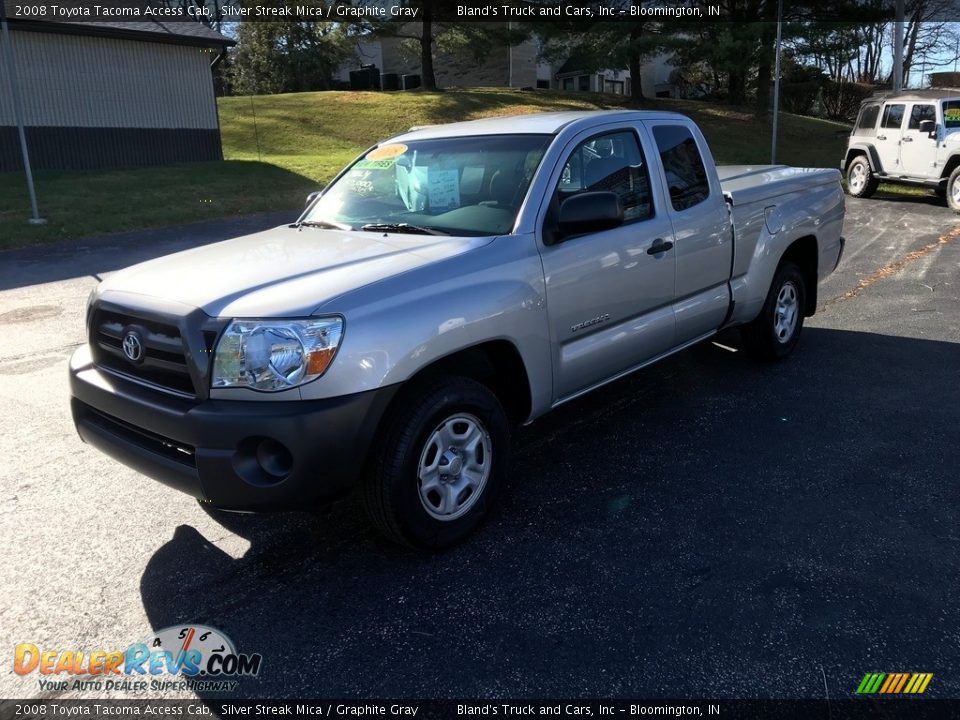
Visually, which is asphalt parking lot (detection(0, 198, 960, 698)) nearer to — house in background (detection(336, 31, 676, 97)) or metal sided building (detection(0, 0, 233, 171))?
metal sided building (detection(0, 0, 233, 171))

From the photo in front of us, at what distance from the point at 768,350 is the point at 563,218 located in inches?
116

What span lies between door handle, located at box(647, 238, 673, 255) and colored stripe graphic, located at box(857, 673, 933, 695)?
2.46 metres

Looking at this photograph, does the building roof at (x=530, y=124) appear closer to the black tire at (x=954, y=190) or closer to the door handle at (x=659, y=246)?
the door handle at (x=659, y=246)

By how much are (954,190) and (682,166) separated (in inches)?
495

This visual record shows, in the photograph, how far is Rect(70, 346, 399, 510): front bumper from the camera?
2865mm

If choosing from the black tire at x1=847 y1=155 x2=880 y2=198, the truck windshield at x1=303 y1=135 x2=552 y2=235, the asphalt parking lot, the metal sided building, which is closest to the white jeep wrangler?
the black tire at x1=847 y1=155 x2=880 y2=198

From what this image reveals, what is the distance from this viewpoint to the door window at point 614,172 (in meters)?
4.16

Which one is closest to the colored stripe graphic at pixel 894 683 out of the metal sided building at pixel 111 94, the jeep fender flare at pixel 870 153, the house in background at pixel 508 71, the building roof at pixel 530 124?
the building roof at pixel 530 124

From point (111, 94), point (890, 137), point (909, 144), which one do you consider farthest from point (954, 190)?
point (111, 94)

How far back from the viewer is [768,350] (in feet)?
19.6

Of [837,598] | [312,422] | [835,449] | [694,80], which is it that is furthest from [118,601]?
[694,80]

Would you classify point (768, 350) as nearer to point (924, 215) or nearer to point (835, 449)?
point (835, 449)

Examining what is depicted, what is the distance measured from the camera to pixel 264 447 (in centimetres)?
294

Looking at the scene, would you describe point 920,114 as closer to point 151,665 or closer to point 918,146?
point 918,146
